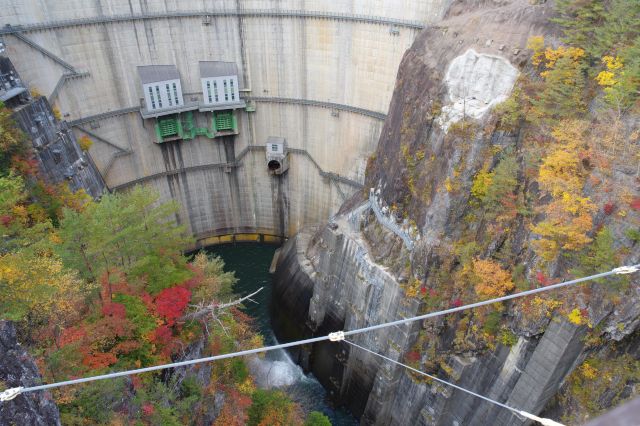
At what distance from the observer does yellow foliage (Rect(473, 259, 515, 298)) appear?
17.7 meters

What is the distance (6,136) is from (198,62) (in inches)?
602

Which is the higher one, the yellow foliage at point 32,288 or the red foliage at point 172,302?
the yellow foliage at point 32,288

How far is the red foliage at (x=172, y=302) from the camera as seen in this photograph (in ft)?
55.5

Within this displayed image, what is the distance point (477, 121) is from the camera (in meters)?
19.7

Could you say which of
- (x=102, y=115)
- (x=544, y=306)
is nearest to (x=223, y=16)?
(x=102, y=115)

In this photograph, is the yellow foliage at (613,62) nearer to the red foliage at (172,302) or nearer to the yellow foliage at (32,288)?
the red foliage at (172,302)

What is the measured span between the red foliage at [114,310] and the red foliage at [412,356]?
43.4 feet

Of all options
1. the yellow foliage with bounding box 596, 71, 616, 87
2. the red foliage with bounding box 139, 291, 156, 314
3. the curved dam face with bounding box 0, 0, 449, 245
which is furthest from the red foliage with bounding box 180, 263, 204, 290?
the yellow foliage with bounding box 596, 71, 616, 87

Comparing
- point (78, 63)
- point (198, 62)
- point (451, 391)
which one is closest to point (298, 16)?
point (198, 62)

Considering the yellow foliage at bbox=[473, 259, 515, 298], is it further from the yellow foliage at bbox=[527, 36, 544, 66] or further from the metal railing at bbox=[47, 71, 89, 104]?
the metal railing at bbox=[47, 71, 89, 104]

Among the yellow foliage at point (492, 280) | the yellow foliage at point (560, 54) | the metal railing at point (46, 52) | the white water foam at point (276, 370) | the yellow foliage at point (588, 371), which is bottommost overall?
the white water foam at point (276, 370)

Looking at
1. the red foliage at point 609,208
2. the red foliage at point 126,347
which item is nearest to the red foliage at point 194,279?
the red foliage at point 126,347

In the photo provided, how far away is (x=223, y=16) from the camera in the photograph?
31.6m

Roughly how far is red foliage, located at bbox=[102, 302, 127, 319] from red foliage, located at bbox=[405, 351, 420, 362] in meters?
13.2
